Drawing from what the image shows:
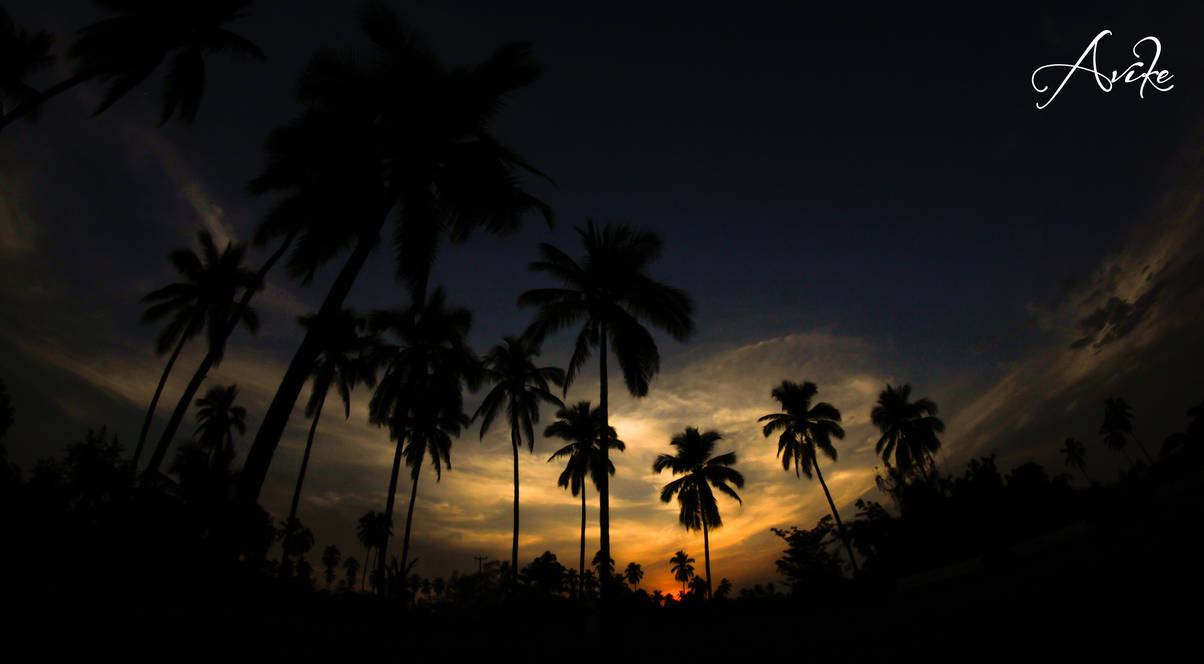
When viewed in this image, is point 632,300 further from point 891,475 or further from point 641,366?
point 891,475

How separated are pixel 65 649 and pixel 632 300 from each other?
50.0 ft

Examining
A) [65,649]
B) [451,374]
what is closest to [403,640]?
[65,649]

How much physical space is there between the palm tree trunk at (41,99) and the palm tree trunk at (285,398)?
12933 millimetres

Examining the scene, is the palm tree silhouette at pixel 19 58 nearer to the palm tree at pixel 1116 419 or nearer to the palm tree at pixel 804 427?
the palm tree at pixel 804 427

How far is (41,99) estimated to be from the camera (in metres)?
13.3

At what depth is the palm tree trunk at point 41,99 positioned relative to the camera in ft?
43.0

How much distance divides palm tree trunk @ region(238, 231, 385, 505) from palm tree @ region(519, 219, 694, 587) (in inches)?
327

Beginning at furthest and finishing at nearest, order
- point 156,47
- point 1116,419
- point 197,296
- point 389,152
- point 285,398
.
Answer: point 1116,419
point 197,296
point 156,47
point 389,152
point 285,398

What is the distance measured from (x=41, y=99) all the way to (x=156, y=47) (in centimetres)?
382

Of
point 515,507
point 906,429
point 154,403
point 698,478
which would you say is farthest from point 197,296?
point 906,429

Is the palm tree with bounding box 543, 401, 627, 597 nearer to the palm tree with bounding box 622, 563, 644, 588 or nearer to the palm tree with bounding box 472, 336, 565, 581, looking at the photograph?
the palm tree with bounding box 472, 336, 565, 581

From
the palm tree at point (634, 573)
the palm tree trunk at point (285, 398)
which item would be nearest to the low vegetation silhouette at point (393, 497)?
the palm tree trunk at point (285, 398)

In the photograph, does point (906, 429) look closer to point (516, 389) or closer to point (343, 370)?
point (516, 389)

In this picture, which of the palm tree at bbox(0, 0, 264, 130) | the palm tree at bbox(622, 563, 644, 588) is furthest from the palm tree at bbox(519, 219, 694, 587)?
the palm tree at bbox(622, 563, 644, 588)
